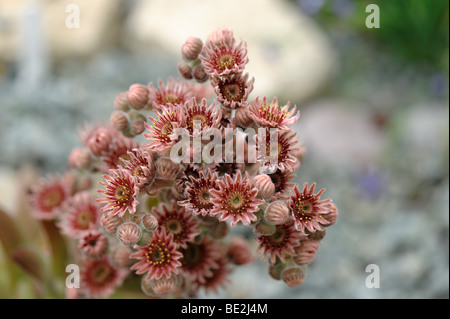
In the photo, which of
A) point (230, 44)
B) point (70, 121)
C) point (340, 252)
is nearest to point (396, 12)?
point (340, 252)

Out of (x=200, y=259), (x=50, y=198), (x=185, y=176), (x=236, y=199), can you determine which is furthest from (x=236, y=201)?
(x=50, y=198)

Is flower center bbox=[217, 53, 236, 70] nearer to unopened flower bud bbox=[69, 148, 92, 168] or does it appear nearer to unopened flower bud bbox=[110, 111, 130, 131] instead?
unopened flower bud bbox=[110, 111, 130, 131]

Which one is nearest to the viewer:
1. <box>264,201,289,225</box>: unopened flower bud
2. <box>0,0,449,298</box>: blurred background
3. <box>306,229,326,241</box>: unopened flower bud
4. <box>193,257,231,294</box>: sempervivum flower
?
<box>264,201,289,225</box>: unopened flower bud

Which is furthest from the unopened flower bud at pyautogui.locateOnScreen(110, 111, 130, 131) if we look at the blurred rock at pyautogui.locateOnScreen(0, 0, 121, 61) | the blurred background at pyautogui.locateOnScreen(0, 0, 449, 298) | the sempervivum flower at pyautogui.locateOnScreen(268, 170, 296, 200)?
the blurred rock at pyautogui.locateOnScreen(0, 0, 121, 61)

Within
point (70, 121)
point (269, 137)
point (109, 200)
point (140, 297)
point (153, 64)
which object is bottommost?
point (140, 297)

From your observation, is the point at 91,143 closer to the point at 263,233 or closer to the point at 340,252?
the point at 263,233

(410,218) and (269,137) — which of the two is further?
(410,218)
